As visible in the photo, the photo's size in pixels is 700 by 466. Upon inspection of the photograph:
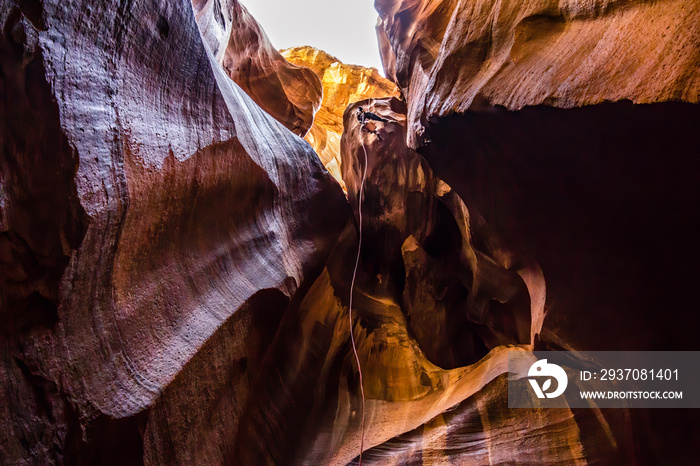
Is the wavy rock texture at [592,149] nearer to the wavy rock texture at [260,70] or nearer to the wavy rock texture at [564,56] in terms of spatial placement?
the wavy rock texture at [564,56]

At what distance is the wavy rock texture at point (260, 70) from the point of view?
19.9 feet

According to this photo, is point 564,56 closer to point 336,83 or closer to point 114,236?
point 114,236

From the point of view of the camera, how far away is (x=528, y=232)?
123 inches

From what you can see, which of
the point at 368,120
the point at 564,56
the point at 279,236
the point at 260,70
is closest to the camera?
the point at 564,56

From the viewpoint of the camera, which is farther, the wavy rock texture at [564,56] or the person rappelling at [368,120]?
the person rappelling at [368,120]

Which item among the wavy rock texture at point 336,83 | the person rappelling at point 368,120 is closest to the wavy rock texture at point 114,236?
the person rappelling at point 368,120

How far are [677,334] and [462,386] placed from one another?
2174mm

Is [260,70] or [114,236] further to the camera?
[260,70]

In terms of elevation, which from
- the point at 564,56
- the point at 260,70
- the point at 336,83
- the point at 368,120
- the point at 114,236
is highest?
the point at 336,83

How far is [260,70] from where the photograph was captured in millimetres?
8195

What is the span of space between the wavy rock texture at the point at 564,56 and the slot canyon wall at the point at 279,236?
1 cm

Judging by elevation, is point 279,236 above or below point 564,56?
below

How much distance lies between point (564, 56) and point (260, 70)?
7551 millimetres

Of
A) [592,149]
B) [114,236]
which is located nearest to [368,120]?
[592,149]
